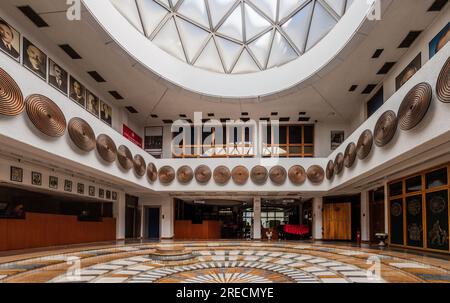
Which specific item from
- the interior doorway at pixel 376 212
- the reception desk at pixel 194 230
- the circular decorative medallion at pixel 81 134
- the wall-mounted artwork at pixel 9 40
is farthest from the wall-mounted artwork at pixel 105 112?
the interior doorway at pixel 376 212

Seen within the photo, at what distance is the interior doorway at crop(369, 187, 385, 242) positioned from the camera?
21.5m

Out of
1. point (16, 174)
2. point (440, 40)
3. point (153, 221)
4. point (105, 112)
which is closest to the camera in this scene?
point (440, 40)

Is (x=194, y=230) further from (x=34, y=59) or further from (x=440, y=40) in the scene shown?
(x=440, y=40)

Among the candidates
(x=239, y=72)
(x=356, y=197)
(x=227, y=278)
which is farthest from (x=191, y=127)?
(x=227, y=278)

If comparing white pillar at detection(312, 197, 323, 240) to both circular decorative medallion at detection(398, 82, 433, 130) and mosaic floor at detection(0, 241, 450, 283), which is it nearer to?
mosaic floor at detection(0, 241, 450, 283)

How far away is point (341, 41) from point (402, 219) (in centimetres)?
895

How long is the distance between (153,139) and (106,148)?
11826mm

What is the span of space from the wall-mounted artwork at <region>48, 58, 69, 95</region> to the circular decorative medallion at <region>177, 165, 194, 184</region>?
992 centimetres

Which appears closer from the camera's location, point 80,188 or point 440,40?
point 440,40

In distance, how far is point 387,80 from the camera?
1980 cm

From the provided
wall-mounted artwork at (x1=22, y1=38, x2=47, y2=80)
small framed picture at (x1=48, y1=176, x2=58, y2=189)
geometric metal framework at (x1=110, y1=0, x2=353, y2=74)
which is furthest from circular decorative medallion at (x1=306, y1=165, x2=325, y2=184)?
wall-mounted artwork at (x1=22, y1=38, x2=47, y2=80)

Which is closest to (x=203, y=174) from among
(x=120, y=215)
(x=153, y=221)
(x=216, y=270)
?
(x=120, y=215)

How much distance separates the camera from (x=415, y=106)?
456 inches
